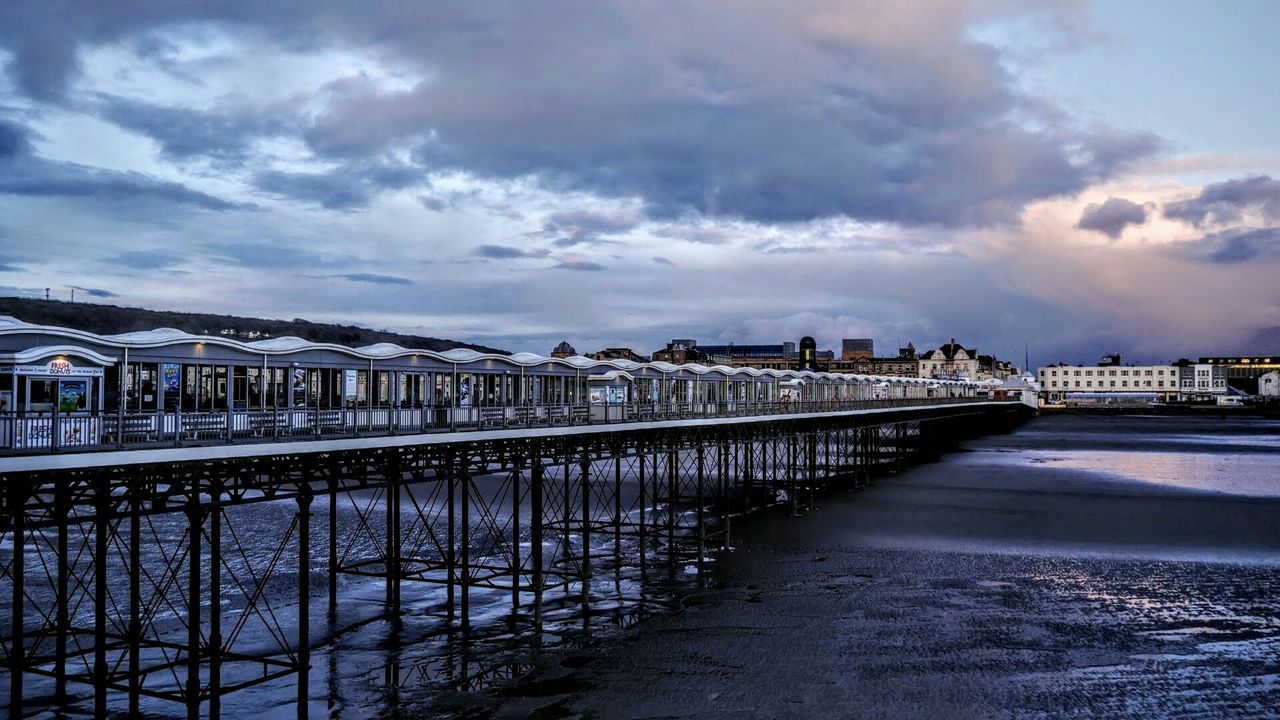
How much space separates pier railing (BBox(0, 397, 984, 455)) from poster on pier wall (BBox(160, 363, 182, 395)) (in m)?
2.55

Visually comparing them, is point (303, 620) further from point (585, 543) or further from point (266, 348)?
point (585, 543)

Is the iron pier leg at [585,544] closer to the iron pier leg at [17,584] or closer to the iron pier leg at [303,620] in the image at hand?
the iron pier leg at [303,620]

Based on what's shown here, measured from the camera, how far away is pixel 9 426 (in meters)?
14.7

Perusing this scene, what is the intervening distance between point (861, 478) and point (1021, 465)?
767 inches

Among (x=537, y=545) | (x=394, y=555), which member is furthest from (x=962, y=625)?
(x=394, y=555)

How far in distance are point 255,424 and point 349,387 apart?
22.5ft

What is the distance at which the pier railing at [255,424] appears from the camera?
49.3 feet

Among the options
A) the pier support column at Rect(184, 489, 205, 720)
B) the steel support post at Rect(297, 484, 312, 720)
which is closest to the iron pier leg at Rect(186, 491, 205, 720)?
the pier support column at Rect(184, 489, 205, 720)

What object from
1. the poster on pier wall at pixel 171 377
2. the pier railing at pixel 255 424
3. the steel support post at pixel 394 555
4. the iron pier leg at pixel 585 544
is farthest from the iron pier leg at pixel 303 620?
the iron pier leg at pixel 585 544

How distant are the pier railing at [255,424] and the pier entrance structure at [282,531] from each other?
0.08 metres

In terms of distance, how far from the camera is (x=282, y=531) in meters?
40.4

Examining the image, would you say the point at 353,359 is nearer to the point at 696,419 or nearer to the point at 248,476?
the point at 248,476

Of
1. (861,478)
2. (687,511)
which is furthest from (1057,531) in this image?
(861,478)

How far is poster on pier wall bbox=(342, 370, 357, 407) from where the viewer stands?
25.6 metres
